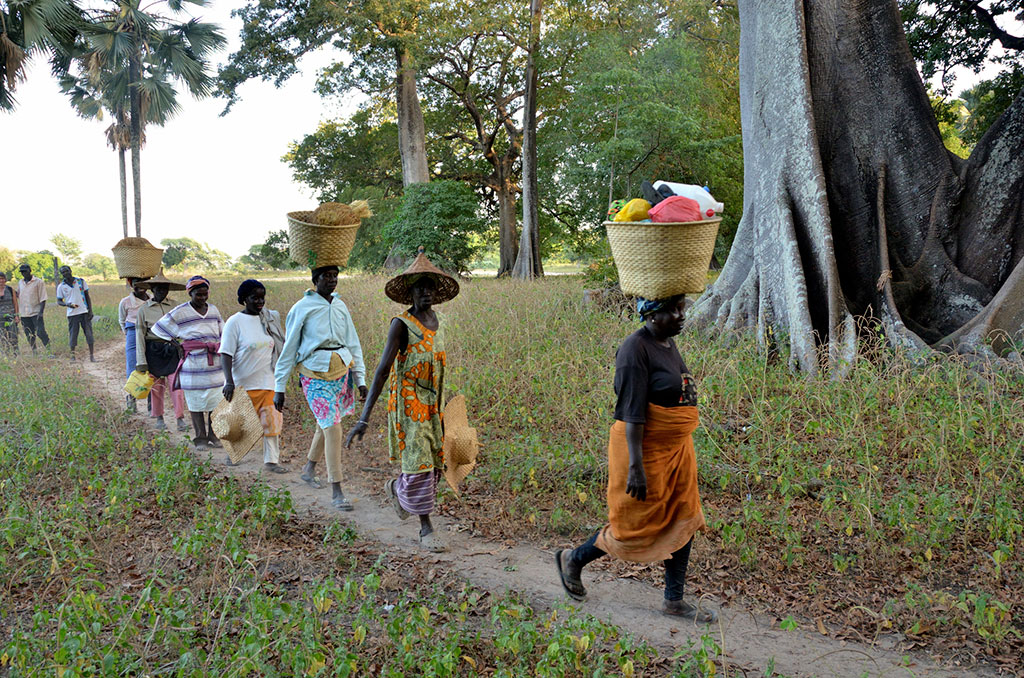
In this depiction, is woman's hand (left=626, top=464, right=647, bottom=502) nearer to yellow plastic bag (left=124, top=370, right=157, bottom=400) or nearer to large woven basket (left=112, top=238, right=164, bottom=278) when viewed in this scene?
yellow plastic bag (left=124, top=370, right=157, bottom=400)

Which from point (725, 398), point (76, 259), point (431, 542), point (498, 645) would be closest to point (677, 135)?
point (725, 398)

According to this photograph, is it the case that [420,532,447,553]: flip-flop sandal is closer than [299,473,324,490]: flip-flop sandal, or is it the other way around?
[420,532,447,553]: flip-flop sandal

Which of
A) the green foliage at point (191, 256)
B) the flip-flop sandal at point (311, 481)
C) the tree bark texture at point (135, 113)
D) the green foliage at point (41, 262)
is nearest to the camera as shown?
the flip-flop sandal at point (311, 481)


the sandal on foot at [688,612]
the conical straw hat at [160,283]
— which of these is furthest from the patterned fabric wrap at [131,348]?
the sandal on foot at [688,612]

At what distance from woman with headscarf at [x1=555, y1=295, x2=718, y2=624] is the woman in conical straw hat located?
4.76ft

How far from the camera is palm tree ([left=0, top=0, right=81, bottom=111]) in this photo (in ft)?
58.5

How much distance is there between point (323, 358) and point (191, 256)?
52.6 meters

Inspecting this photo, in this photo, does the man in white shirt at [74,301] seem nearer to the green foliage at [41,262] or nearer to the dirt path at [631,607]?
the dirt path at [631,607]

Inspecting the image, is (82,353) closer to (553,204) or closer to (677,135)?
(677,135)

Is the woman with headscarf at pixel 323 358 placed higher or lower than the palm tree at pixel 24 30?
lower

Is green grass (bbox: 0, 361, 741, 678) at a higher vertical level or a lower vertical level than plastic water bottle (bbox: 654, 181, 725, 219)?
lower

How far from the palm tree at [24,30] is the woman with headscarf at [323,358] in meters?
17.5

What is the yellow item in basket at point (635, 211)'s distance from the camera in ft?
11.5

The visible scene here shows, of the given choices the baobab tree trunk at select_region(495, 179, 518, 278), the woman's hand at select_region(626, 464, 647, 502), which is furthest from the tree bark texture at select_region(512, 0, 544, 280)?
the woman's hand at select_region(626, 464, 647, 502)
